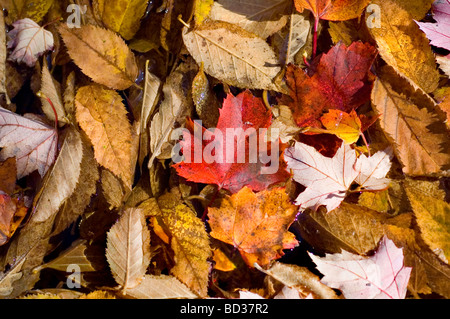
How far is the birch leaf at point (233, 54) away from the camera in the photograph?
38.3 inches

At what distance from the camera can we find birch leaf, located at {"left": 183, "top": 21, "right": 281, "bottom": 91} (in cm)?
97

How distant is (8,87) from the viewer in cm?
105

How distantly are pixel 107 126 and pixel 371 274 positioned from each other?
2.20 ft

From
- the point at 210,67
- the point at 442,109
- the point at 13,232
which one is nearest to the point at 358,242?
the point at 442,109

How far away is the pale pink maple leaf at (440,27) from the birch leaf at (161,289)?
31.5 inches

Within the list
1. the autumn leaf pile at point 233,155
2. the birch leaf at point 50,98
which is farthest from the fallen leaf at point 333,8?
the birch leaf at point 50,98

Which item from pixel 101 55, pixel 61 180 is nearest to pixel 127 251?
pixel 61 180

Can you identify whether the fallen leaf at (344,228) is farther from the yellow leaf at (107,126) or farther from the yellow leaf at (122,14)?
the yellow leaf at (122,14)

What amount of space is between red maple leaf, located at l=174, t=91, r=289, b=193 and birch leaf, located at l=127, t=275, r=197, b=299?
0.23 metres

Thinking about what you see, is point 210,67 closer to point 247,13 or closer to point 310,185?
point 247,13

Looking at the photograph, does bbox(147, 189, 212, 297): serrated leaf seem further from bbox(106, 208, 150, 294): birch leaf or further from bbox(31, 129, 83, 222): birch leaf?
bbox(31, 129, 83, 222): birch leaf

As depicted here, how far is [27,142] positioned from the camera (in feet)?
3.14

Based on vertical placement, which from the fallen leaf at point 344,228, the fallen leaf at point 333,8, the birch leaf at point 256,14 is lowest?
the fallen leaf at point 344,228

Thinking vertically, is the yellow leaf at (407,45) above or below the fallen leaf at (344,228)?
above
